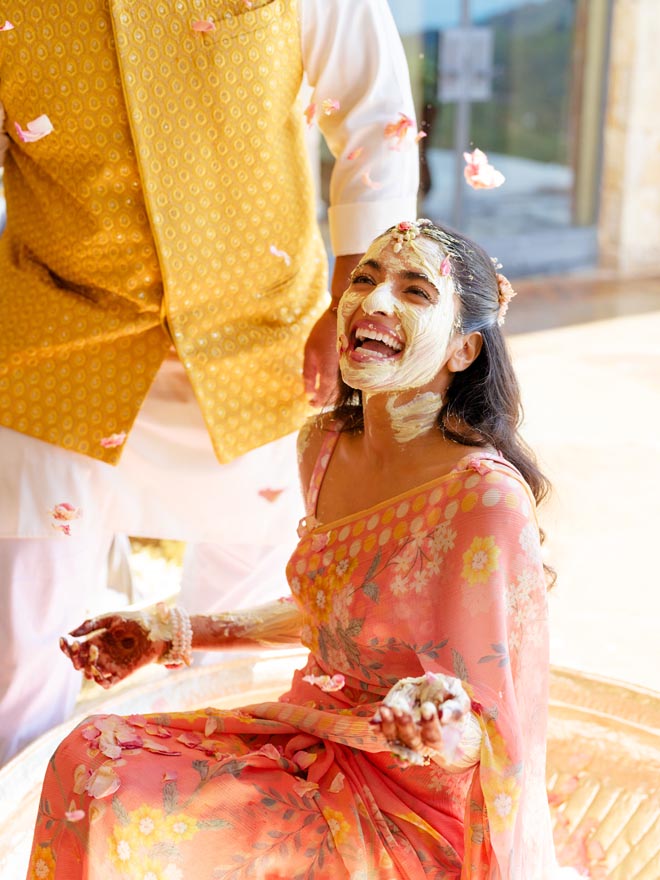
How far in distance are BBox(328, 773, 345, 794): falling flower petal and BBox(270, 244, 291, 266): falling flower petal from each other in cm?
102

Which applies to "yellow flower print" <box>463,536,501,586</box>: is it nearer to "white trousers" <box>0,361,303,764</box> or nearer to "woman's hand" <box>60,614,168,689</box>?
"woman's hand" <box>60,614,168,689</box>

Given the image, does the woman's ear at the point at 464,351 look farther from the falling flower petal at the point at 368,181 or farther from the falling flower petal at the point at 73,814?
the falling flower petal at the point at 73,814

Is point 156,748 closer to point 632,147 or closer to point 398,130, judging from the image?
point 398,130

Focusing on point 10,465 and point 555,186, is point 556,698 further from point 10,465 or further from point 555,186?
point 555,186

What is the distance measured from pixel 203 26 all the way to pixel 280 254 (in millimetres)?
419

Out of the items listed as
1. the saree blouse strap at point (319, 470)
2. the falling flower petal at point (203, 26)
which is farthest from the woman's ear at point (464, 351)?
the falling flower petal at point (203, 26)

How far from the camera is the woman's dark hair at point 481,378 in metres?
1.62

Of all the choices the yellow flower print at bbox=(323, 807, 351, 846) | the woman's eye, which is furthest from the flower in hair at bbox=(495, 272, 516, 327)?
the yellow flower print at bbox=(323, 807, 351, 846)

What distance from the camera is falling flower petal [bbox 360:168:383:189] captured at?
2.16 m

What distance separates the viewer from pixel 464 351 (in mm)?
1640

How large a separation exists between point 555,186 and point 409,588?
Result: 762 centimetres

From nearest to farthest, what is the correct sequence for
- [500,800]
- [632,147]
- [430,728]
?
[430,728] → [500,800] → [632,147]

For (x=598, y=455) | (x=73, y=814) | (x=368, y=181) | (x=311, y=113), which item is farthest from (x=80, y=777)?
(x=598, y=455)

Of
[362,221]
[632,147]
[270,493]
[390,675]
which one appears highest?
[362,221]
